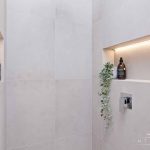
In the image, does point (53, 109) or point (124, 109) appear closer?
point (124, 109)

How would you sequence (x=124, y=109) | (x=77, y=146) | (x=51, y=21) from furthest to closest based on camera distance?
(x=77, y=146)
(x=51, y=21)
(x=124, y=109)

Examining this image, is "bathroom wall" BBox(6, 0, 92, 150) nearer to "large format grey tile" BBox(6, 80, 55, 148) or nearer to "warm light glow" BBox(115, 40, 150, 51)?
"large format grey tile" BBox(6, 80, 55, 148)

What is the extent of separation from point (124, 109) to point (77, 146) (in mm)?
855

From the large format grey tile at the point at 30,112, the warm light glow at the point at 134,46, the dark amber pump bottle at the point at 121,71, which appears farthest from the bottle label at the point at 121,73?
the large format grey tile at the point at 30,112

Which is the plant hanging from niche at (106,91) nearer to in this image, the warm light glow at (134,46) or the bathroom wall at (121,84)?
the bathroom wall at (121,84)

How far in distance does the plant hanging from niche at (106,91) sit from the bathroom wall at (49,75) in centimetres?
34

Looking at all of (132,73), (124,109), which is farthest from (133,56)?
(124,109)

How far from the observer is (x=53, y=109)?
205 cm

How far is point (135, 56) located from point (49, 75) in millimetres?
893

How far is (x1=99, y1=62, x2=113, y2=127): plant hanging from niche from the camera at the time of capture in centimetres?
185

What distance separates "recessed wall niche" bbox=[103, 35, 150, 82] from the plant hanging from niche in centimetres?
15

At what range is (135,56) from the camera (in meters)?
1.64

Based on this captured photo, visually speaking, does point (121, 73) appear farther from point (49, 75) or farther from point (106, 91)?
point (49, 75)

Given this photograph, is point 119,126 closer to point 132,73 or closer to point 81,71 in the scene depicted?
point 132,73
